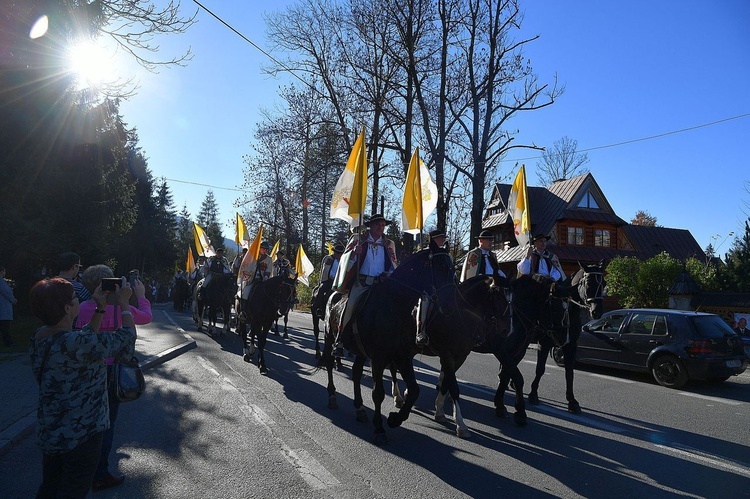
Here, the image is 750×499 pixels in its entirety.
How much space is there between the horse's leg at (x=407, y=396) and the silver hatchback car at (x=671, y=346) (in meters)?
6.30

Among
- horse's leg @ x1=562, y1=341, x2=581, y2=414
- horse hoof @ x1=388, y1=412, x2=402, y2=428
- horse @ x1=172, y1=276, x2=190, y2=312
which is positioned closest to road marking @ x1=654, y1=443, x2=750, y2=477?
horse's leg @ x1=562, y1=341, x2=581, y2=414

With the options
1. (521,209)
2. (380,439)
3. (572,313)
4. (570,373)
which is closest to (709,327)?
(572,313)

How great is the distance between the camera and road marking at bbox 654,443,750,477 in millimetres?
5479

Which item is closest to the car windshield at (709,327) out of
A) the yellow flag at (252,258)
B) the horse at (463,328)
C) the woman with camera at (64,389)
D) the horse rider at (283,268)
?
the horse at (463,328)

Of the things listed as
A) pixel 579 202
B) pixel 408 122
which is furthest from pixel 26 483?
pixel 579 202

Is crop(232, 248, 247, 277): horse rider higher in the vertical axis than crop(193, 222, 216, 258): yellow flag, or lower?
lower

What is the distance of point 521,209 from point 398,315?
Result: 14.5ft

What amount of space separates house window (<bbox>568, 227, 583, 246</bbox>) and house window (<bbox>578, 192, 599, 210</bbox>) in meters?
2.00

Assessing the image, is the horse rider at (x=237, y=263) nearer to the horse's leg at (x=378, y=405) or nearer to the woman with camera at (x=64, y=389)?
the horse's leg at (x=378, y=405)

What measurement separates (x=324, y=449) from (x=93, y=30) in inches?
577

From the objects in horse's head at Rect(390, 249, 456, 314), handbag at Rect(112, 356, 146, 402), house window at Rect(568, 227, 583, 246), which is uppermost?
house window at Rect(568, 227, 583, 246)

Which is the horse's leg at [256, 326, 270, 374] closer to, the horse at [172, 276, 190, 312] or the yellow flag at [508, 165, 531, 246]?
the yellow flag at [508, 165, 531, 246]

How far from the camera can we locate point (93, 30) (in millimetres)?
15219

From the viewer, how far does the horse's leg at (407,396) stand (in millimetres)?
6164
